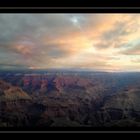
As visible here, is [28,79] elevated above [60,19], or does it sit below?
below

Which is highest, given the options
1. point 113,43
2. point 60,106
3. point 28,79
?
point 113,43

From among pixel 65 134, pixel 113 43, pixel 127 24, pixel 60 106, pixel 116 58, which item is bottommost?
pixel 65 134

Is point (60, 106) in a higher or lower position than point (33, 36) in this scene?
lower

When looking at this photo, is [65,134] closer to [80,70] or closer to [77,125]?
[77,125]

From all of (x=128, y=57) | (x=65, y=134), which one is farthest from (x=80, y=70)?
(x=65, y=134)

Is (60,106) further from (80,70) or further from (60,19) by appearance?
(60,19)

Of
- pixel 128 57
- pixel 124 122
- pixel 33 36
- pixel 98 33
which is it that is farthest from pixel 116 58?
pixel 33 36
